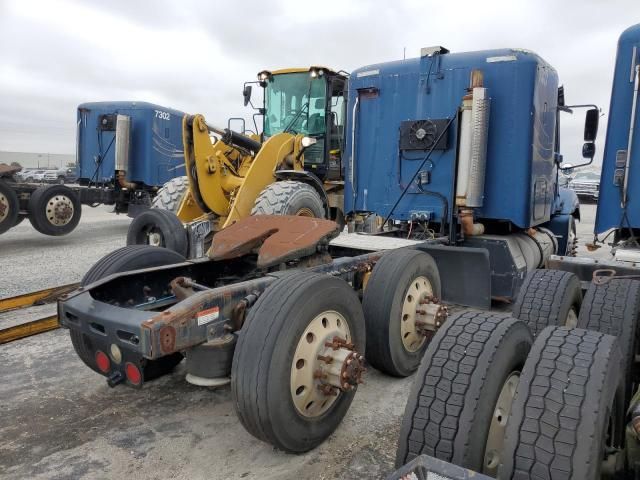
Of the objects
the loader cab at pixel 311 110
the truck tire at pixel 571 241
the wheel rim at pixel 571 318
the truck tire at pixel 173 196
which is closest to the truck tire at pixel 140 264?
the wheel rim at pixel 571 318

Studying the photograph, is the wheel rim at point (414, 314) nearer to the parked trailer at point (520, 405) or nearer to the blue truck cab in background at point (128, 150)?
the parked trailer at point (520, 405)

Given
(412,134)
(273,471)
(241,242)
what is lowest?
(273,471)

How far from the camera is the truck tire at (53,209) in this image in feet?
33.8

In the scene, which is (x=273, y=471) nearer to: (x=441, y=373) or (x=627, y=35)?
(x=441, y=373)

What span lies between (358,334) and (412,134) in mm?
3298

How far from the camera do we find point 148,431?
3143 mm

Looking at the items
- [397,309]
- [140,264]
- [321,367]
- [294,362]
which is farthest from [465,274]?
[140,264]

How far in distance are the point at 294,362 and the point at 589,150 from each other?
4.91 metres

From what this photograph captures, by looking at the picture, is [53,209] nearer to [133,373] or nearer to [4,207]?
[4,207]

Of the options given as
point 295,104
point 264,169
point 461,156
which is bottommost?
point 264,169

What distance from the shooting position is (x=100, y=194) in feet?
41.8

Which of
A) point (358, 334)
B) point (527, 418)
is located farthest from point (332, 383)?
point (527, 418)

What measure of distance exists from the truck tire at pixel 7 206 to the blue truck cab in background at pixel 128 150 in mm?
3174

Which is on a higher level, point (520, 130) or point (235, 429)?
point (520, 130)
